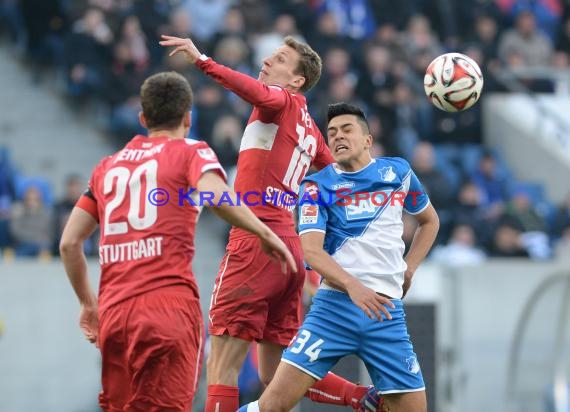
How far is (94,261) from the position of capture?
14.0m

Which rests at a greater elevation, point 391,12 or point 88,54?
point 391,12

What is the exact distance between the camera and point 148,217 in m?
7.07

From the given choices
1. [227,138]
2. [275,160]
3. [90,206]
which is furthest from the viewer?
[227,138]

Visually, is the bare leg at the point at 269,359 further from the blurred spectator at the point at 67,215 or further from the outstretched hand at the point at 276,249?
the blurred spectator at the point at 67,215

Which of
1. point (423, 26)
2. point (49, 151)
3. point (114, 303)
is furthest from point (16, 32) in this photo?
point (114, 303)

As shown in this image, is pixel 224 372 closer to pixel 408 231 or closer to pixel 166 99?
pixel 166 99

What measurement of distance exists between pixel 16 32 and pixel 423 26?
263 inches

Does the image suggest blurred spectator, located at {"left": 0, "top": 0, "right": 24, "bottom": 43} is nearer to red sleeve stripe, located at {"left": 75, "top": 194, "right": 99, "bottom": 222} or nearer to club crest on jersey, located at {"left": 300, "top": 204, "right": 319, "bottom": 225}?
club crest on jersey, located at {"left": 300, "top": 204, "right": 319, "bottom": 225}

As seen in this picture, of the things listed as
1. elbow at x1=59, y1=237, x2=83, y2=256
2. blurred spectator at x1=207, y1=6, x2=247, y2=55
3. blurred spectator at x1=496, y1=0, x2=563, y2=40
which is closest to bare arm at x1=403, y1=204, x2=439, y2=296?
elbow at x1=59, y1=237, x2=83, y2=256

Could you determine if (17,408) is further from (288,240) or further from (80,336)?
(288,240)

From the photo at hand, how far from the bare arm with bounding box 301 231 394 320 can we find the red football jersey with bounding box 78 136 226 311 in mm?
1037

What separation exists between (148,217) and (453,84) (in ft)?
9.65

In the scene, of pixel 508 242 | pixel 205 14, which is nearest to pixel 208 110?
pixel 205 14

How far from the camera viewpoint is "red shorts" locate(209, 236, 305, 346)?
8.39 m
